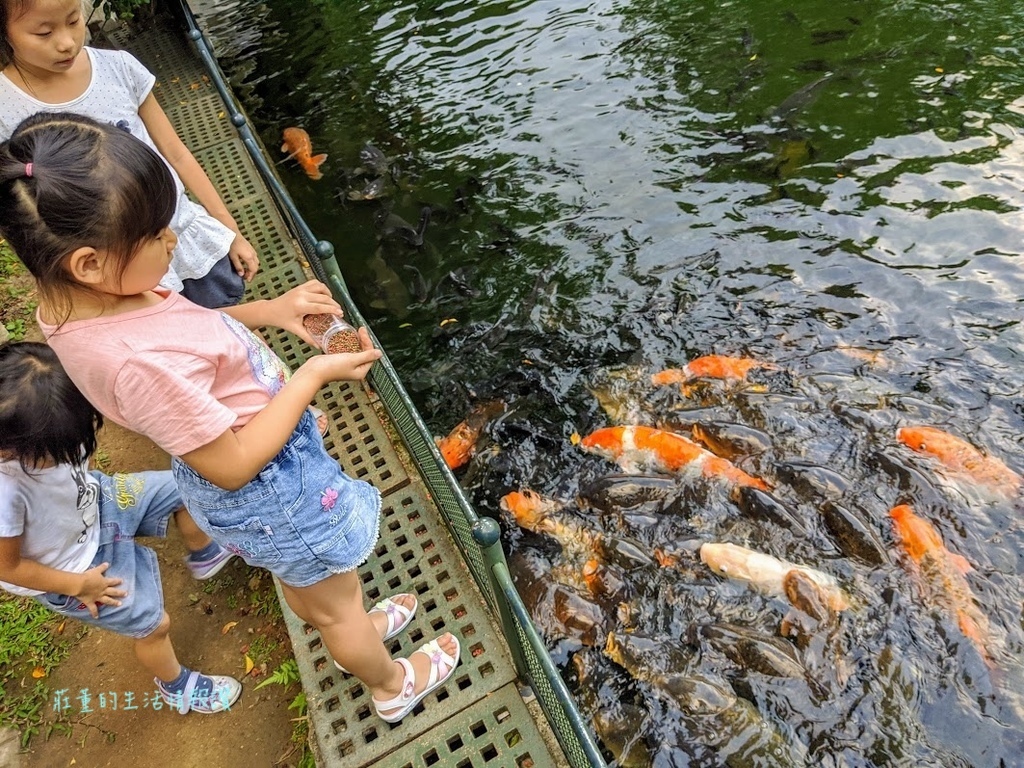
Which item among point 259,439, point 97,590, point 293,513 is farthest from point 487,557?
point 97,590

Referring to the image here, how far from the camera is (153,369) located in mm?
1818

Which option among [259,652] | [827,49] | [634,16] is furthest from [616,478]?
[634,16]

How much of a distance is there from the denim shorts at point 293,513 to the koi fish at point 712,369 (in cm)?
335

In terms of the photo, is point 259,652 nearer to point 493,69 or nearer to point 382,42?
point 493,69

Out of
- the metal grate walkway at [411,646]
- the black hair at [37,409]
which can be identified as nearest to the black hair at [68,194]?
the black hair at [37,409]

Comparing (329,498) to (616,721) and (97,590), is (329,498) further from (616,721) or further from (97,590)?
(616,721)

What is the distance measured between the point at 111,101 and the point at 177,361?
1.81 meters

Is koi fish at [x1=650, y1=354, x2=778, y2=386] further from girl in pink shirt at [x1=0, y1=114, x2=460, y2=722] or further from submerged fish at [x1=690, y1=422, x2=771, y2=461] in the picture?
girl in pink shirt at [x1=0, y1=114, x2=460, y2=722]

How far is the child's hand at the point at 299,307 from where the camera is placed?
2.56 m

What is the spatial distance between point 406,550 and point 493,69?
7930mm

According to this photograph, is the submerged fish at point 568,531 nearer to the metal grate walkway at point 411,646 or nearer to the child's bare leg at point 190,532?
the metal grate walkway at point 411,646

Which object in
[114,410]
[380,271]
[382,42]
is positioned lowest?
[380,271]

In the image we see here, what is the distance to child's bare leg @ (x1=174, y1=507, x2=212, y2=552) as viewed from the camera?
373cm

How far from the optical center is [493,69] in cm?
960
